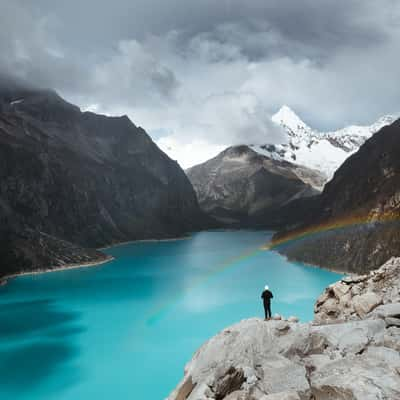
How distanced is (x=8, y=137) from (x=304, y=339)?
484ft

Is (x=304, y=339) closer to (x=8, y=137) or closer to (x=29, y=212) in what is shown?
(x=29, y=212)

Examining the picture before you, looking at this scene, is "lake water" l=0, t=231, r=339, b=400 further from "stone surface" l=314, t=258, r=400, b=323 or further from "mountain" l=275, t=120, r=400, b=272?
"stone surface" l=314, t=258, r=400, b=323

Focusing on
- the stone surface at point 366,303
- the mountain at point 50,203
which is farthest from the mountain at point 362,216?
the stone surface at point 366,303

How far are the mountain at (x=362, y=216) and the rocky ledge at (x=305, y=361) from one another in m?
61.9

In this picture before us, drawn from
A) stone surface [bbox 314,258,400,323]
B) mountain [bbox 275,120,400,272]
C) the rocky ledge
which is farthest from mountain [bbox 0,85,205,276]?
the rocky ledge

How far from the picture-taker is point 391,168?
3964 inches

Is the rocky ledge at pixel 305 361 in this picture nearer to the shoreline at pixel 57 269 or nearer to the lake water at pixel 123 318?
the lake water at pixel 123 318

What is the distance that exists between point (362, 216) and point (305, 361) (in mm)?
87167

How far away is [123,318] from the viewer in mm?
56719

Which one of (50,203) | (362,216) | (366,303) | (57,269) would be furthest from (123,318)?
(50,203)

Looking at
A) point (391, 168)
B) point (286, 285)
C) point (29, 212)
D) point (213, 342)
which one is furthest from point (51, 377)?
point (29, 212)

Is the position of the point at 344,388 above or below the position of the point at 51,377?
above

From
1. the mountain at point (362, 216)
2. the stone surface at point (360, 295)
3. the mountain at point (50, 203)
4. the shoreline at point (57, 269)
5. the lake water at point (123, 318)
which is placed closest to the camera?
the stone surface at point (360, 295)

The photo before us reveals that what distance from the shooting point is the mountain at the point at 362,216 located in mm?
80938
